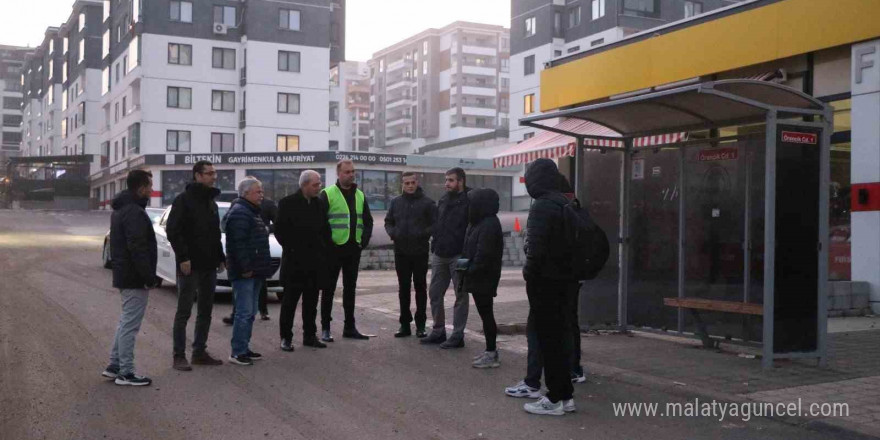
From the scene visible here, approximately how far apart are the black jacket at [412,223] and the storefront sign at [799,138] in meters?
3.93

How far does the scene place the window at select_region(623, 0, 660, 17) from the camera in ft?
183

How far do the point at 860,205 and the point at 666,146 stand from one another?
16.3 ft

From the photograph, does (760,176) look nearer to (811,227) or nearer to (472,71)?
(811,227)

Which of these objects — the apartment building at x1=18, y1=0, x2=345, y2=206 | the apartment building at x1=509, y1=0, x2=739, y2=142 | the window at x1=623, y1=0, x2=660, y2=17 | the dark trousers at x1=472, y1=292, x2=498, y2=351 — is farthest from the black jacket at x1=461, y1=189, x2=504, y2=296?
the window at x1=623, y1=0, x2=660, y2=17

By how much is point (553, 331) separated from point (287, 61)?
55.5m

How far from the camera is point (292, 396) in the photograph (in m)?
6.90

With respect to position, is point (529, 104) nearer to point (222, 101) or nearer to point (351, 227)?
point (222, 101)

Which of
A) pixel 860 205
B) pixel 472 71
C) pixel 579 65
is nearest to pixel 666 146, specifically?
pixel 860 205

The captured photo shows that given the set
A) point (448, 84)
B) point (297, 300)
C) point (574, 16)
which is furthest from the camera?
point (448, 84)

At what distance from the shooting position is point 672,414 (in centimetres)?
658

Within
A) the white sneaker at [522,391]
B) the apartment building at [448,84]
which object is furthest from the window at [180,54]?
the white sneaker at [522,391]

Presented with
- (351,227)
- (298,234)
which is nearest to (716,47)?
(351,227)

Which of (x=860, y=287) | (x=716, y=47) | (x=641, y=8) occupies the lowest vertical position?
(x=860, y=287)

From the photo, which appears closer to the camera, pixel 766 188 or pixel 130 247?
pixel 130 247
